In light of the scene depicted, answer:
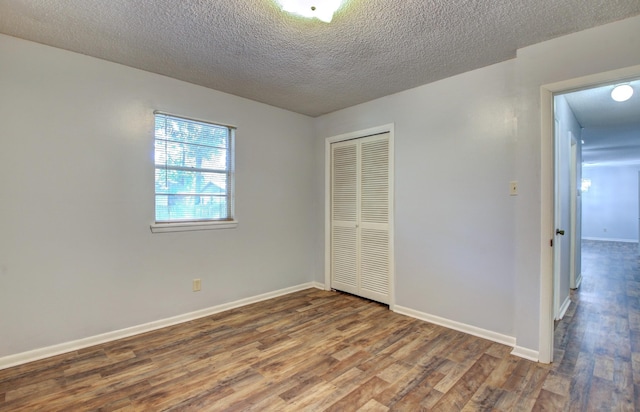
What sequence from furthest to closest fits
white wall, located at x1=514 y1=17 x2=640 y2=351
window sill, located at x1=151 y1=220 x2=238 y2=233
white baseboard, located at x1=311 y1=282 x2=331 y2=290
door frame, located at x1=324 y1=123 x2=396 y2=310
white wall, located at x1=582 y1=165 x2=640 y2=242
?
white wall, located at x1=582 y1=165 x2=640 y2=242 → white baseboard, located at x1=311 y1=282 x2=331 y2=290 → door frame, located at x1=324 y1=123 x2=396 y2=310 → window sill, located at x1=151 y1=220 x2=238 y2=233 → white wall, located at x1=514 y1=17 x2=640 y2=351

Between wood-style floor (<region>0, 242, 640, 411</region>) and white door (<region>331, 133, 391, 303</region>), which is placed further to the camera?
white door (<region>331, 133, 391, 303</region>)

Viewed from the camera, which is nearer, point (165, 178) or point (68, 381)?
point (68, 381)

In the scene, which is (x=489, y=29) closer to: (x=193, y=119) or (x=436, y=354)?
(x=436, y=354)

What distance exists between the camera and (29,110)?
2291 mm

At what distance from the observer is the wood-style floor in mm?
1827

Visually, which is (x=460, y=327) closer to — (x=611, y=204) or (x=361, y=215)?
(x=361, y=215)

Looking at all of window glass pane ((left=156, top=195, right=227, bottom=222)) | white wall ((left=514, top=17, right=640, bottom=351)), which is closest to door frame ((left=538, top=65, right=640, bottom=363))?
white wall ((left=514, top=17, right=640, bottom=351))

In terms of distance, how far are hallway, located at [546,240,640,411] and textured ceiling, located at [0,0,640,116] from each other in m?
2.40

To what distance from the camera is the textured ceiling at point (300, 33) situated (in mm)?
1876

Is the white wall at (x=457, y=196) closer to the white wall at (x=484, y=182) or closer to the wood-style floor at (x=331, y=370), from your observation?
the white wall at (x=484, y=182)

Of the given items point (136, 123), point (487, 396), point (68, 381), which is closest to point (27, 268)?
point (68, 381)

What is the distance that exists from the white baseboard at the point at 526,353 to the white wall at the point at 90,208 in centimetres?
271

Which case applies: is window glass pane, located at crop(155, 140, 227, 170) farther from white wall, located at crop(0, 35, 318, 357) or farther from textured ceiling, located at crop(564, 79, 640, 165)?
textured ceiling, located at crop(564, 79, 640, 165)

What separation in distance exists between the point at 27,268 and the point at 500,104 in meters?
4.03
